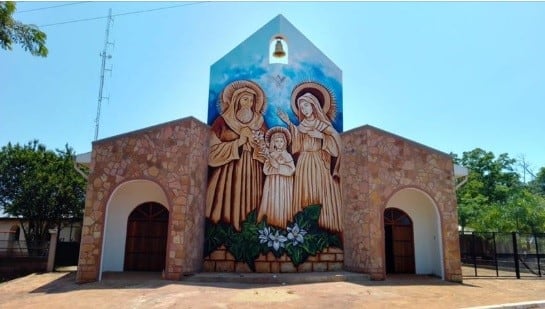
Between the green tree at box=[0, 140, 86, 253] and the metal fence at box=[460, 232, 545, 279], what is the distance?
1809cm

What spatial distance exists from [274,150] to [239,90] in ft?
8.04

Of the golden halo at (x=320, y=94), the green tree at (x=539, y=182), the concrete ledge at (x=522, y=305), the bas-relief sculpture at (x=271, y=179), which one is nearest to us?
the concrete ledge at (x=522, y=305)

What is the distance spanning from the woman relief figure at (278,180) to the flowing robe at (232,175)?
0.24m

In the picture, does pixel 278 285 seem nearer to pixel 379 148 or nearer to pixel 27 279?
pixel 379 148

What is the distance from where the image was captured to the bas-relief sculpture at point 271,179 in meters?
12.4

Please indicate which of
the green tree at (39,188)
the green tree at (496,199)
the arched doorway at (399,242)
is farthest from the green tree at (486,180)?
the green tree at (39,188)

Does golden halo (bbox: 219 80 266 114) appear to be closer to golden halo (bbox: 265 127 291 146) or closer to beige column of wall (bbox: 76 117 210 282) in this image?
golden halo (bbox: 265 127 291 146)

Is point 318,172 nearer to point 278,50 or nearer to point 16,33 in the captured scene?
point 278,50

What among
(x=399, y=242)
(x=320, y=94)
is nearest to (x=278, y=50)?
(x=320, y=94)

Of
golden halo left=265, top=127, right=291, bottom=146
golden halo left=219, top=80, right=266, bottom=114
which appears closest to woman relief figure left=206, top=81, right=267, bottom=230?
golden halo left=219, top=80, right=266, bottom=114

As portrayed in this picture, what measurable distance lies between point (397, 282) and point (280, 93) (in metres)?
7.01

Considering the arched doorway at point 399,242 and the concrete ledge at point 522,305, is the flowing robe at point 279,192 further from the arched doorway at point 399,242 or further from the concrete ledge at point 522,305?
the concrete ledge at point 522,305

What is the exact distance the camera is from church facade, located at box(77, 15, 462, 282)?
1134 centimetres

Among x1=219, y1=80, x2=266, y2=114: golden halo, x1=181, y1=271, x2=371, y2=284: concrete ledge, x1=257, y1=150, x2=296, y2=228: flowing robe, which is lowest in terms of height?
x1=181, y1=271, x2=371, y2=284: concrete ledge
